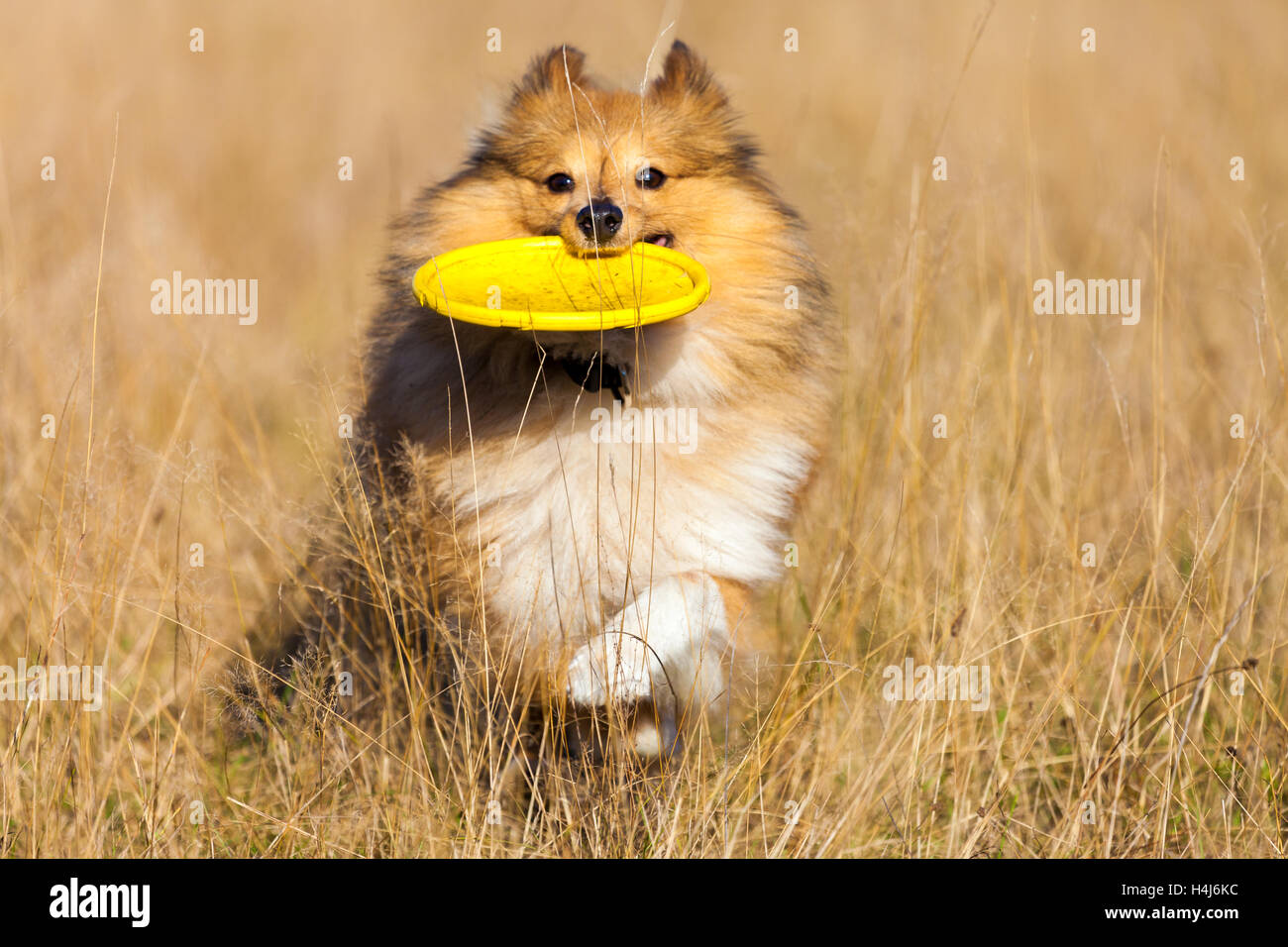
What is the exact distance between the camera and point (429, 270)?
13.6 ft

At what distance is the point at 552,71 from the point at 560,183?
0.55 meters

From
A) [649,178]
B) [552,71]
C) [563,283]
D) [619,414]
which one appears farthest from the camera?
[552,71]

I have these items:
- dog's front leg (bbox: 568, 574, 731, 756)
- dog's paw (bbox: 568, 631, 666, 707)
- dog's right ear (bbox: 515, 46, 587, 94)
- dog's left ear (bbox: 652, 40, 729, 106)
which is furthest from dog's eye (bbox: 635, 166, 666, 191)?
dog's paw (bbox: 568, 631, 666, 707)

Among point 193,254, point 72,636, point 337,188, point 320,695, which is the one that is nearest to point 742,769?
point 320,695

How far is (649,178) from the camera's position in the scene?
14.2ft

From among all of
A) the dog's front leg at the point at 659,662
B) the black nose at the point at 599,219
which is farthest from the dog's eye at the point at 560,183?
the dog's front leg at the point at 659,662

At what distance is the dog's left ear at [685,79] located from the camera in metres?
4.54

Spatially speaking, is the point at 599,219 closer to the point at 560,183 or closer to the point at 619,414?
the point at 560,183

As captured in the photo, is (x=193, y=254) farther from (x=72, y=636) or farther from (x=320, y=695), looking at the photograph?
(x=320, y=695)

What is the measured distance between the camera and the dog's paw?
12.6 feet

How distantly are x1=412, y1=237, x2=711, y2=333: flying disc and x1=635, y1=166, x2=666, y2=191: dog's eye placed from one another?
281mm

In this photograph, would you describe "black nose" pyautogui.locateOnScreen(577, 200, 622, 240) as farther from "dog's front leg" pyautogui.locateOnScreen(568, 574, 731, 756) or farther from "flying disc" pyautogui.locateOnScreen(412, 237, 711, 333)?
"dog's front leg" pyautogui.locateOnScreen(568, 574, 731, 756)

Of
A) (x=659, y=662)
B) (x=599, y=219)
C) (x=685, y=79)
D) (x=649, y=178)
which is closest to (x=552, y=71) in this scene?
(x=685, y=79)
